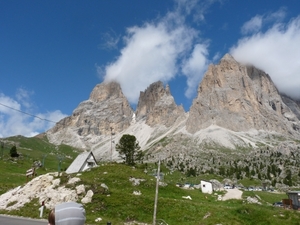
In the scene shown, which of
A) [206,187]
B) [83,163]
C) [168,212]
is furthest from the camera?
[83,163]

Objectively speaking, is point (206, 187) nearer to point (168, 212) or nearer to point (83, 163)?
point (83, 163)

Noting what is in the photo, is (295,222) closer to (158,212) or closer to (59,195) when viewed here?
(158,212)

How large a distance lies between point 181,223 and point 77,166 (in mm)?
42119

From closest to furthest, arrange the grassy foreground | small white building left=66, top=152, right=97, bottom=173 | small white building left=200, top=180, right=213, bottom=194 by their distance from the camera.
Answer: the grassy foreground, small white building left=200, top=180, right=213, bottom=194, small white building left=66, top=152, right=97, bottom=173

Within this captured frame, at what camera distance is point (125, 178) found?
41.2 m

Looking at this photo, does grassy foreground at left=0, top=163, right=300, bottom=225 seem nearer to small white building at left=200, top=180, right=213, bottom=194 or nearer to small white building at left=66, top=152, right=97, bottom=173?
small white building at left=200, top=180, right=213, bottom=194

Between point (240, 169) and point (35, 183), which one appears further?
point (240, 169)

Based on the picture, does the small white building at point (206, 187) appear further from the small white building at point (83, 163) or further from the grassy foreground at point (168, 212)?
the grassy foreground at point (168, 212)

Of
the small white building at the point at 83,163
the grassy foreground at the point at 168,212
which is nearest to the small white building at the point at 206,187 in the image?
the small white building at the point at 83,163

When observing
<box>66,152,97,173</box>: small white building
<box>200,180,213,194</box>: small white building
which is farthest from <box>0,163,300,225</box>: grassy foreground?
<box>66,152,97,173</box>: small white building

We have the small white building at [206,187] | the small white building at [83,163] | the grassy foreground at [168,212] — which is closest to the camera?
the grassy foreground at [168,212]

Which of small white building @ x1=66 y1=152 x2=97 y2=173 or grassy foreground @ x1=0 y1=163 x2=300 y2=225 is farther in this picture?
small white building @ x1=66 y1=152 x2=97 y2=173

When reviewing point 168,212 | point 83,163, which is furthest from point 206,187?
point 168,212

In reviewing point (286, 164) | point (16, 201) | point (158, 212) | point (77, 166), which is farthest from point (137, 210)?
point (286, 164)
